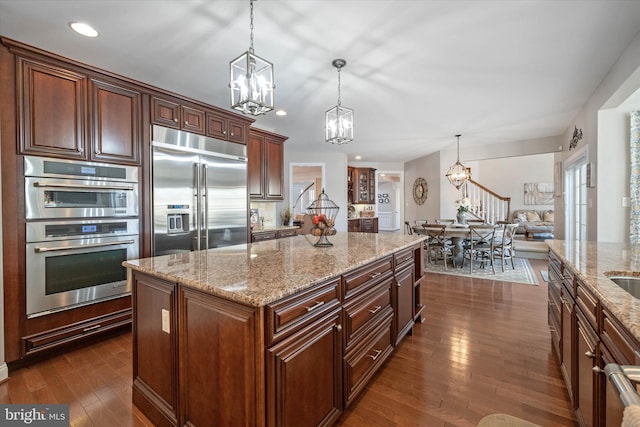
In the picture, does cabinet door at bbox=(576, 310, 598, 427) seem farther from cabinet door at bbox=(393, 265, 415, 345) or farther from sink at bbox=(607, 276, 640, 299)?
cabinet door at bbox=(393, 265, 415, 345)

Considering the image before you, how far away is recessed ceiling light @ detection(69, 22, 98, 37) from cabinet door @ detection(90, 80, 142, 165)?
1.54 ft

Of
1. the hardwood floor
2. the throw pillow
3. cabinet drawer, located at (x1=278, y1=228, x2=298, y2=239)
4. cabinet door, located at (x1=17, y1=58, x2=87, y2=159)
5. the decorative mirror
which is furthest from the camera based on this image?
the throw pillow

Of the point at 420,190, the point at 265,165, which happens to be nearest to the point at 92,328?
the point at 265,165

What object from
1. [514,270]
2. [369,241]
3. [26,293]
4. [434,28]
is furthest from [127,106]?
[514,270]

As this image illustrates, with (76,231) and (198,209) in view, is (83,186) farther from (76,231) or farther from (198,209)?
(198,209)

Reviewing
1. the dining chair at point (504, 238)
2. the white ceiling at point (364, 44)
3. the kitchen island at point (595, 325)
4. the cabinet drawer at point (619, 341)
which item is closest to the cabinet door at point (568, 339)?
the kitchen island at point (595, 325)

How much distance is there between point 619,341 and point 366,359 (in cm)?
126

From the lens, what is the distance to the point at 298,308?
130 cm

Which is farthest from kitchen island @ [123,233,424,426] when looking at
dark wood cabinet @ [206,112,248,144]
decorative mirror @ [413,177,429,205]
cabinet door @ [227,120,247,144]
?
decorative mirror @ [413,177,429,205]

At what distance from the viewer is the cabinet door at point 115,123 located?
2.61m

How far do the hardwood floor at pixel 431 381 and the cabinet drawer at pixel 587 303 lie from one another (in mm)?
767

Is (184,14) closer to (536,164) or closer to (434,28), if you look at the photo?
(434,28)

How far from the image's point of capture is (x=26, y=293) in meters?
2.24

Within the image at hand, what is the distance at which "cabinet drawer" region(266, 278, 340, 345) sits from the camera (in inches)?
46.4
